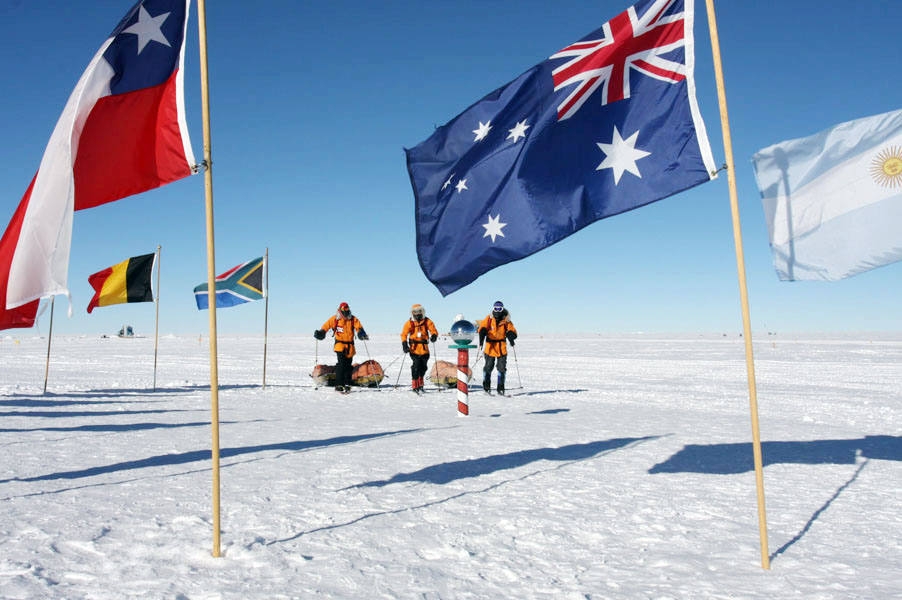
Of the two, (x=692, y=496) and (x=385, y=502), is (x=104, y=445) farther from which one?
(x=692, y=496)

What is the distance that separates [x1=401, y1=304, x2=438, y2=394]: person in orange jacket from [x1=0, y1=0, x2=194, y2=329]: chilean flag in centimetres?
1027

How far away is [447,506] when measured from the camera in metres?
5.06

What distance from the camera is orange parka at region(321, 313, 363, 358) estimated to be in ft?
48.2

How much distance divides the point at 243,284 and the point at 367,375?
13.4 ft

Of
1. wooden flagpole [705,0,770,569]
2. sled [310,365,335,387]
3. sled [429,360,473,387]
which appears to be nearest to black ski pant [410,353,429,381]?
sled [429,360,473,387]

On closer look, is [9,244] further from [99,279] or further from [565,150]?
[99,279]

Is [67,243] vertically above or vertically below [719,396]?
above

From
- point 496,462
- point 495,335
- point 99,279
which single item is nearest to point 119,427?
A: point 496,462

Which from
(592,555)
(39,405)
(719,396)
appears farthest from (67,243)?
(719,396)

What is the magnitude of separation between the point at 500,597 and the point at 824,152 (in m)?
4.22

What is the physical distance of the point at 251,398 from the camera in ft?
44.3

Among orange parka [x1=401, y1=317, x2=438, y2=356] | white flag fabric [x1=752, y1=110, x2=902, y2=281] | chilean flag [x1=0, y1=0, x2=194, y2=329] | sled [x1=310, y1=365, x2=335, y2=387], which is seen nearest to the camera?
chilean flag [x1=0, y1=0, x2=194, y2=329]

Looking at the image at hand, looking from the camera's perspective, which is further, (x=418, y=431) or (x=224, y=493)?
(x=418, y=431)

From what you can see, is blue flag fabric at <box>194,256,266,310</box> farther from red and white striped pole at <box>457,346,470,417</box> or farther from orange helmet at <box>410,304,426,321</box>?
red and white striped pole at <box>457,346,470,417</box>
